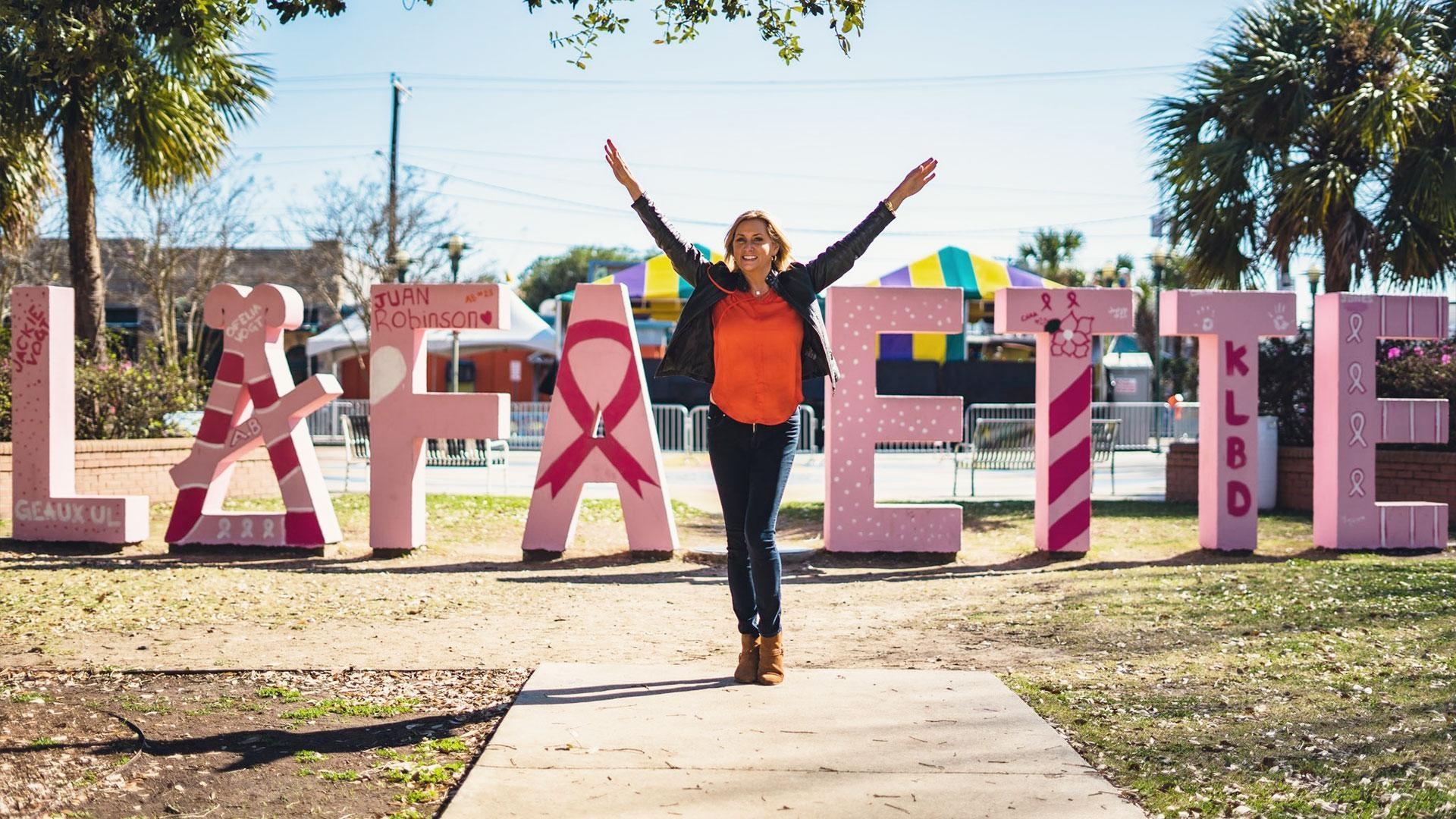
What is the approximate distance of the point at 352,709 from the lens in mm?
4734

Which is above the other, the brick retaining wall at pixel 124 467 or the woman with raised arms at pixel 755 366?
the woman with raised arms at pixel 755 366

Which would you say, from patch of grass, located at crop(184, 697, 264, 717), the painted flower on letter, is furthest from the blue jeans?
the painted flower on letter

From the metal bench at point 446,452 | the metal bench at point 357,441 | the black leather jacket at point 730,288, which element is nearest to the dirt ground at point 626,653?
the black leather jacket at point 730,288

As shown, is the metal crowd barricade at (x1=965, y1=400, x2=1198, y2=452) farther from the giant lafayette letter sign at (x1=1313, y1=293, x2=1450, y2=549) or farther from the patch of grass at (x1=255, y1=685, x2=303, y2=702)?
the patch of grass at (x1=255, y1=685, x2=303, y2=702)

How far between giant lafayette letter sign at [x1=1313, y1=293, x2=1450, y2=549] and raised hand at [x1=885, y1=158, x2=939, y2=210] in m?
5.76

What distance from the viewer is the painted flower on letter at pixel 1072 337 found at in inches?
378

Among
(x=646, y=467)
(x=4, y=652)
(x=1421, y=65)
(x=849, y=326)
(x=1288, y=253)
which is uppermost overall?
(x=1421, y=65)

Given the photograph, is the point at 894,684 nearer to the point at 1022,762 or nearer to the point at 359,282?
the point at 1022,762

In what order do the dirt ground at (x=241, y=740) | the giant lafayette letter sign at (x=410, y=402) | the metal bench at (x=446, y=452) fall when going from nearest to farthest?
the dirt ground at (x=241, y=740) → the giant lafayette letter sign at (x=410, y=402) → the metal bench at (x=446, y=452)

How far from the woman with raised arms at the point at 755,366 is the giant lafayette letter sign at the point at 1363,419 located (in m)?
6.17

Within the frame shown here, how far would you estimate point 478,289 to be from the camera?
9344mm

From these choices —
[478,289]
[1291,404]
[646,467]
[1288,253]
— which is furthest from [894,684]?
[1288,253]

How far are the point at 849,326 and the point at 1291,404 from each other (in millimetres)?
7666

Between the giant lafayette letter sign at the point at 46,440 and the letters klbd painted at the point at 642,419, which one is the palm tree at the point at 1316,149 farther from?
the giant lafayette letter sign at the point at 46,440
